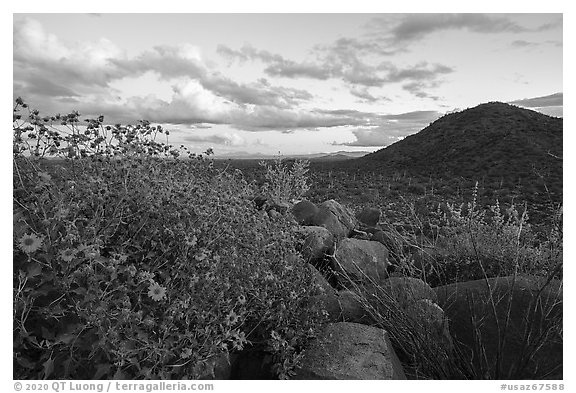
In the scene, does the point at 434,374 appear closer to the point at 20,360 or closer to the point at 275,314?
the point at 275,314

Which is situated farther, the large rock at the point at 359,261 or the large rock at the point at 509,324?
the large rock at the point at 359,261

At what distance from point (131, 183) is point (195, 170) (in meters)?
0.99

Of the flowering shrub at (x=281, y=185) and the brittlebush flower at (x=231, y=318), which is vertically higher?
the flowering shrub at (x=281, y=185)

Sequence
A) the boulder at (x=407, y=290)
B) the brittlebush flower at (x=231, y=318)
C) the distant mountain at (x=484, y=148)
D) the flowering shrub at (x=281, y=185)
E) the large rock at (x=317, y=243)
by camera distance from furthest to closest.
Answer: the distant mountain at (x=484, y=148) → the flowering shrub at (x=281, y=185) → the large rock at (x=317, y=243) → the boulder at (x=407, y=290) → the brittlebush flower at (x=231, y=318)

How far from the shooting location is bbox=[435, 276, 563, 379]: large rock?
3.69 metres

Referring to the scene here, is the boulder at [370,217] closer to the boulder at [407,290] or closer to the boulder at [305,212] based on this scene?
the boulder at [305,212]

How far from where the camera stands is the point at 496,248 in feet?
18.5

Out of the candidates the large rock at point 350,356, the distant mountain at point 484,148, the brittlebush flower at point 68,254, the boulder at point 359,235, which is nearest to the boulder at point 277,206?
the boulder at point 359,235

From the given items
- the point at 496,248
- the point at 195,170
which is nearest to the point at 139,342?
the point at 195,170

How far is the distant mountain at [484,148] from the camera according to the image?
23.8m

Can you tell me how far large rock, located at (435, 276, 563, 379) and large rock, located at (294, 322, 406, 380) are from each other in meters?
0.68

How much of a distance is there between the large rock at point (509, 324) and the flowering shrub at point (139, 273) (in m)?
1.31

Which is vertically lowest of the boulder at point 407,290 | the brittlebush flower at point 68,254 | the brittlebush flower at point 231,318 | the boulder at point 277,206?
the boulder at point 407,290

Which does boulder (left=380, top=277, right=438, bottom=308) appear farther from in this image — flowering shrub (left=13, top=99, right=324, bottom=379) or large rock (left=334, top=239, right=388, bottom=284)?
flowering shrub (left=13, top=99, right=324, bottom=379)
